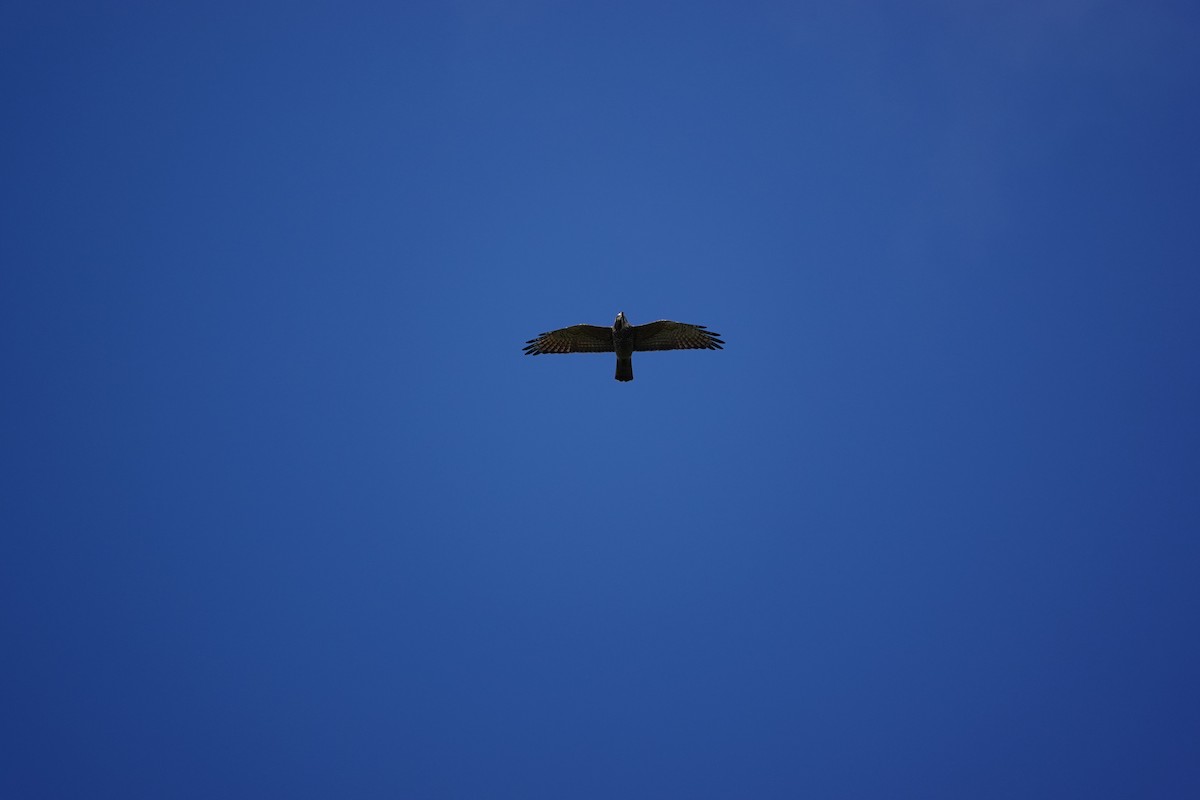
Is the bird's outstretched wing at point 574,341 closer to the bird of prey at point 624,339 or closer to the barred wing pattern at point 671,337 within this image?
the bird of prey at point 624,339

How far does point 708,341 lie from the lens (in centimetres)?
2425

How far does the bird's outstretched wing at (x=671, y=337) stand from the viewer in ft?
78.1

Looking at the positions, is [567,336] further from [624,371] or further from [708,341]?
[708,341]

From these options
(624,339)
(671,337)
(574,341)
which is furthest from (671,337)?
(574,341)

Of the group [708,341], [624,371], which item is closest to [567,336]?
[624,371]

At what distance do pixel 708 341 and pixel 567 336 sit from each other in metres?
4.01

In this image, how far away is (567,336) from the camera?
24453 millimetres

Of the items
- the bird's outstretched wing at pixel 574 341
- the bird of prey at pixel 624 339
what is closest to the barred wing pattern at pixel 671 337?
the bird of prey at pixel 624 339

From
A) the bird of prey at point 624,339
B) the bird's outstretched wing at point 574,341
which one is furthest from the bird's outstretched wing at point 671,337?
the bird's outstretched wing at point 574,341

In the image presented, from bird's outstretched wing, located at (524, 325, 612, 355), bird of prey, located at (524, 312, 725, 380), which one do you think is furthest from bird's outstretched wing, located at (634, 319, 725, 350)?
bird's outstretched wing, located at (524, 325, 612, 355)

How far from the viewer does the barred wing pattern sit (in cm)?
2380

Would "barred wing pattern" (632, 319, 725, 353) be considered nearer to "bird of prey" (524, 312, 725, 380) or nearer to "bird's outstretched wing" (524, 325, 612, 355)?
"bird of prey" (524, 312, 725, 380)

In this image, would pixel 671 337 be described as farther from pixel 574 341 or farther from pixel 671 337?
pixel 574 341

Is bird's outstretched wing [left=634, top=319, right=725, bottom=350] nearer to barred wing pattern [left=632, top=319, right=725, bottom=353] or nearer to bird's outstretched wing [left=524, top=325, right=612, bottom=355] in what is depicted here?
barred wing pattern [left=632, top=319, right=725, bottom=353]
